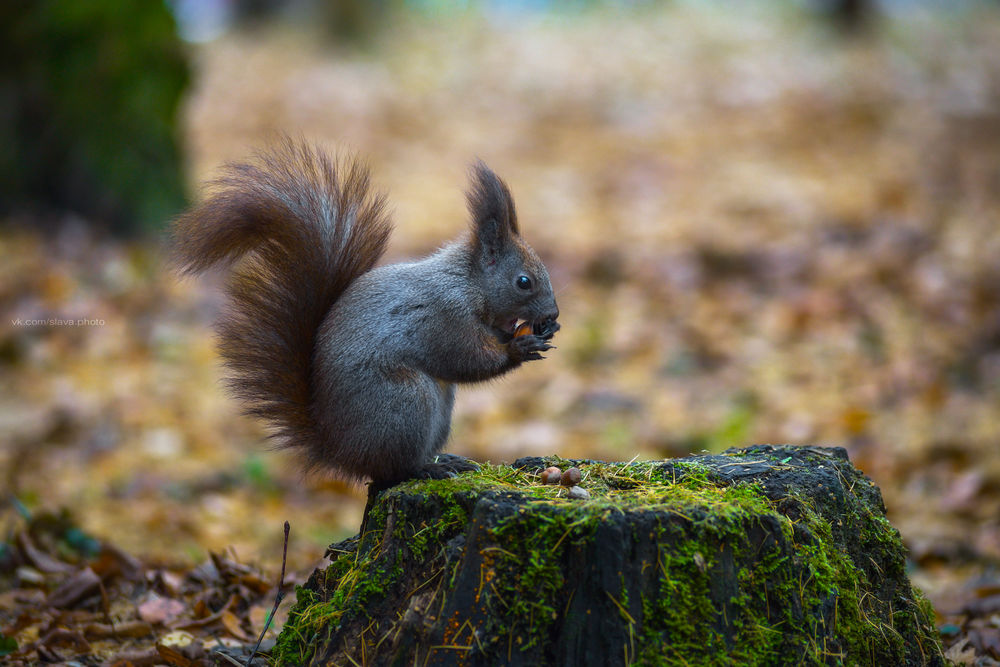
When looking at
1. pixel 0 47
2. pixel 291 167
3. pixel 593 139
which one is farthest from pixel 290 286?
pixel 593 139

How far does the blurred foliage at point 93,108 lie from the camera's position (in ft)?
20.9

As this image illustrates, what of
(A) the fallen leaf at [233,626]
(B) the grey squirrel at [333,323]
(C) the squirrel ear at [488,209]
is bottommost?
(A) the fallen leaf at [233,626]

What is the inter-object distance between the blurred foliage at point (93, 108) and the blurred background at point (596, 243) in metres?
0.02

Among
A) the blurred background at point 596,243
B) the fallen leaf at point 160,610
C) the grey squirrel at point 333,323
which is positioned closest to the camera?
the grey squirrel at point 333,323

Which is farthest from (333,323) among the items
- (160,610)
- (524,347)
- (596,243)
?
(596,243)

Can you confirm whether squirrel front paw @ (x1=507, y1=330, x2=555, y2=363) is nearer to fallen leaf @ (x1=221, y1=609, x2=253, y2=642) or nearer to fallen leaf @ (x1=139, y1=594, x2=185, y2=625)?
fallen leaf @ (x1=221, y1=609, x2=253, y2=642)

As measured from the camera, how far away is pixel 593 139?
926 cm

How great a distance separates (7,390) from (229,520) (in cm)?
168

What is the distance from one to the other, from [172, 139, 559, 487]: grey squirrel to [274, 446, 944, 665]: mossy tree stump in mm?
262

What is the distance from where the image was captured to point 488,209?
269 centimetres

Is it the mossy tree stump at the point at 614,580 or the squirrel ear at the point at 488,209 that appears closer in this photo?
the mossy tree stump at the point at 614,580

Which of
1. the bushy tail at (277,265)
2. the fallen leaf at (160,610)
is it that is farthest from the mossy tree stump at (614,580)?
the fallen leaf at (160,610)

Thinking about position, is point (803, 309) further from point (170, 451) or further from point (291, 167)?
point (291, 167)

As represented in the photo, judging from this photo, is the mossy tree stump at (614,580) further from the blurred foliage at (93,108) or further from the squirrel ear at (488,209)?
the blurred foliage at (93,108)
